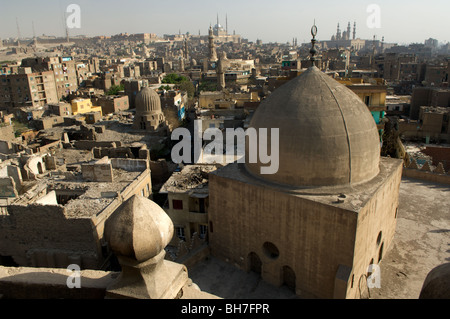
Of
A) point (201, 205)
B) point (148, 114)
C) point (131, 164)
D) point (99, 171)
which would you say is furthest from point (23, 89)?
point (201, 205)

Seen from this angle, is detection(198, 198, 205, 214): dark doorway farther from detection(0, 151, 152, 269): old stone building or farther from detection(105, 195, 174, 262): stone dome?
detection(105, 195, 174, 262): stone dome

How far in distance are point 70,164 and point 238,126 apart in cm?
1344

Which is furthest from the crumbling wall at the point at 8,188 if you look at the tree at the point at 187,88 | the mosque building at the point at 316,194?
the tree at the point at 187,88

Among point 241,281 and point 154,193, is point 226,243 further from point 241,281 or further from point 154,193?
point 154,193

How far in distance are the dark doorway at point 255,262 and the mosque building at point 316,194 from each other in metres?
0.28

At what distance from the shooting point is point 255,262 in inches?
518

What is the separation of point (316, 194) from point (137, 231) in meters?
7.31

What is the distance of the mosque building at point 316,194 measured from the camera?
10.6 metres

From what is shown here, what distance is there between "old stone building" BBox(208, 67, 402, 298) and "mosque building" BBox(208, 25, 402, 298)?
→ 0.03 m

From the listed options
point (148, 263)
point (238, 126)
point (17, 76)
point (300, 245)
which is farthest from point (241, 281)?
point (17, 76)

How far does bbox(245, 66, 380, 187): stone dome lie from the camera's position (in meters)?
11.0

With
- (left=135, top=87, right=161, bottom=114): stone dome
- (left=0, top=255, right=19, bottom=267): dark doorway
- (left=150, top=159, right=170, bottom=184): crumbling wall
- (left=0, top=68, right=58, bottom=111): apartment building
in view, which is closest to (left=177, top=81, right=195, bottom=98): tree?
(left=0, top=68, right=58, bottom=111): apartment building

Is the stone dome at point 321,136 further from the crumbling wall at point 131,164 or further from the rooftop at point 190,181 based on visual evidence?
the crumbling wall at point 131,164
